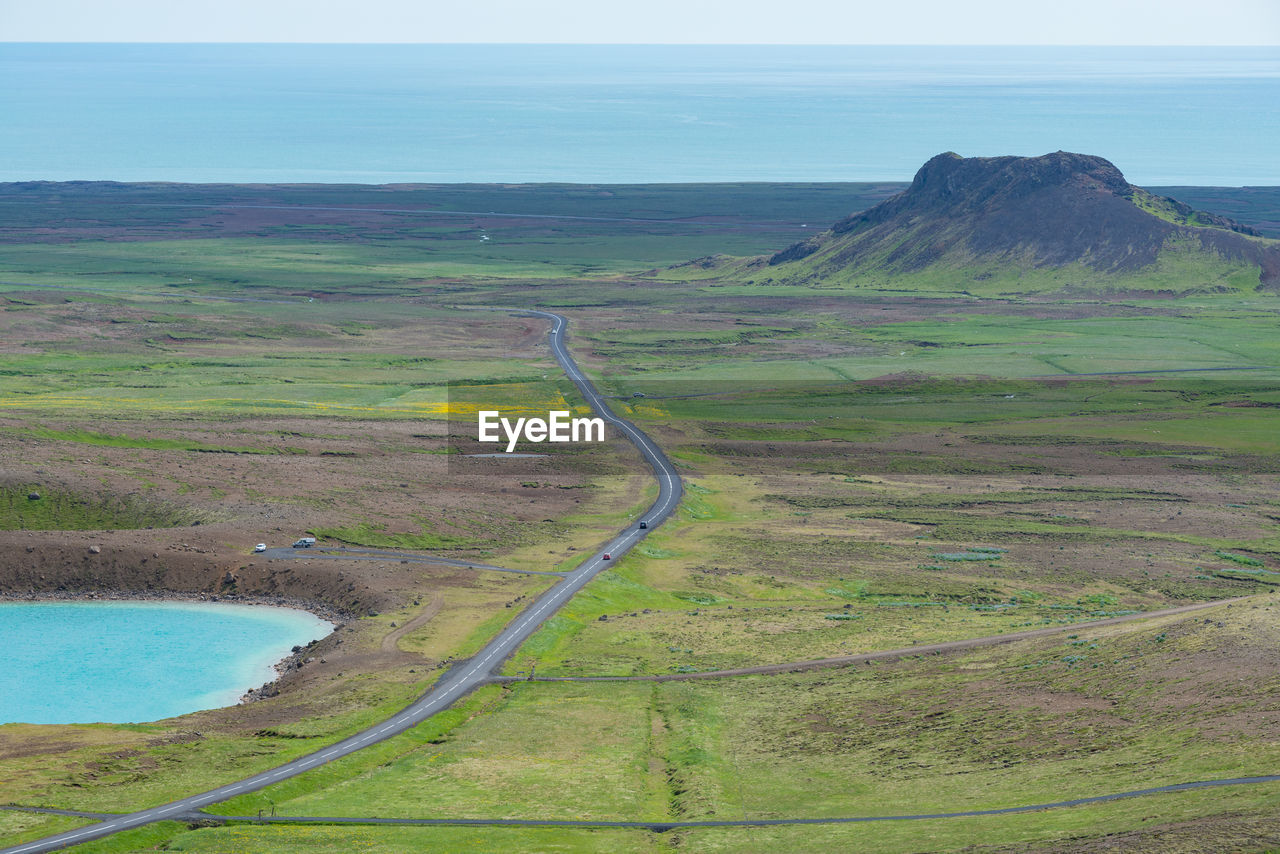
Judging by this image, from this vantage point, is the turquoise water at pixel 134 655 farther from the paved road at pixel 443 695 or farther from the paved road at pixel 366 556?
the paved road at pixel 443 695

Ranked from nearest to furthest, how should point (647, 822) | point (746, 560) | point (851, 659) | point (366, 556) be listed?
point (647, 822)
point (851, 659)
point (366, 556)
point (746, 560)

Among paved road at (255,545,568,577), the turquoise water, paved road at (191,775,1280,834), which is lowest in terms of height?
the turquoise water

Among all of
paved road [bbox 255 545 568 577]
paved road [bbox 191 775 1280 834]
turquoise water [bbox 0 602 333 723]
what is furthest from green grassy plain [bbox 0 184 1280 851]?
turquoise water [bbox 0 602 333 723]

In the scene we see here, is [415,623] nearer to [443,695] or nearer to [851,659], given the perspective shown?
[443,695]

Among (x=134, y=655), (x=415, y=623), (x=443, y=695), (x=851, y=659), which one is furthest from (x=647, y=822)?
(x=134, y=655)

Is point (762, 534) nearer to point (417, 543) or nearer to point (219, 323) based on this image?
point (417, 543)

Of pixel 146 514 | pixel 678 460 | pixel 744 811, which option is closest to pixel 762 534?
pixel 678 460

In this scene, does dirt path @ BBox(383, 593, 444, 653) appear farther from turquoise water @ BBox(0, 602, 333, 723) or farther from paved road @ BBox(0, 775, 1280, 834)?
paved road @ BBox(0, 775, 1280, 834)
